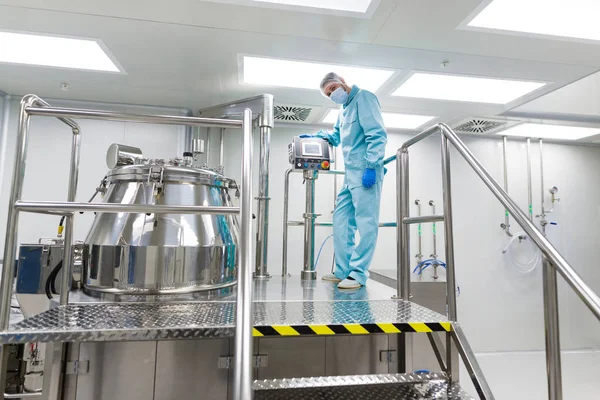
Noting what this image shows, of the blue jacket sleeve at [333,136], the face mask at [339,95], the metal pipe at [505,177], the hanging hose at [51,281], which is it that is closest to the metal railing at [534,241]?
the face mask at [339,95]

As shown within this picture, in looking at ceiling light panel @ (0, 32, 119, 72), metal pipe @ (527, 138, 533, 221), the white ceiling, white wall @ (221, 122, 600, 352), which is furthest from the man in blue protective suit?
metal pipe @ (527, 138, 533, 221)

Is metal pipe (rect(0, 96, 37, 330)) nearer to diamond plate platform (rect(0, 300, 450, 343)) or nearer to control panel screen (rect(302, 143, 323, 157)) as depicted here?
diamond plate platform (rect(0, 300, 450, 343))

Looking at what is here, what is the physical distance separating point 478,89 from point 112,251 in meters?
2.99

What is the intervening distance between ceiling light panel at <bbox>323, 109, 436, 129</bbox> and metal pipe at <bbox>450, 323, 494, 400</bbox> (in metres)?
2.40

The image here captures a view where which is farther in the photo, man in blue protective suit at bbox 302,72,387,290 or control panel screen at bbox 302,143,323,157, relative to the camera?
control panel screen at bbox 302,143,323,157

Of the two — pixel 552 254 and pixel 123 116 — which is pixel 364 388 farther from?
pixel 123 116

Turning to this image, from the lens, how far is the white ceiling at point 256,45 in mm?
1839

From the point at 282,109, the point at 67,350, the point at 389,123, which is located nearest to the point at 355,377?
the point at 67,350

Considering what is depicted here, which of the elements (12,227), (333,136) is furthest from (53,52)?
(333,136)

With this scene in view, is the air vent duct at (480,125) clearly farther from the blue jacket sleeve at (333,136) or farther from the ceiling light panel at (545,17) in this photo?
the blue jacket sleeve at (333,136)

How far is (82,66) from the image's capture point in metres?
2.49

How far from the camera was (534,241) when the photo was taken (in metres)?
1.03

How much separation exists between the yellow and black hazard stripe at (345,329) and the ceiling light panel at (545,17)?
1744mm

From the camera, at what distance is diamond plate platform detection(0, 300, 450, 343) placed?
111 centimetres
